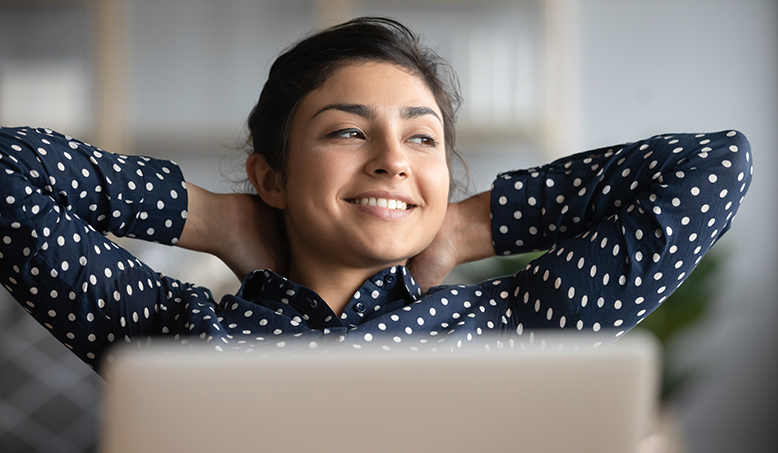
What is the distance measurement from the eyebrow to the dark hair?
0.06 meters

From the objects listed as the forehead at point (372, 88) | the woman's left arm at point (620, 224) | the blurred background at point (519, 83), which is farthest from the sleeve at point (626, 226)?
the blurred background at point (519, 83)

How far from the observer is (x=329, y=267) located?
3.66 feet

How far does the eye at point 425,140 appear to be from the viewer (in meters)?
1.09

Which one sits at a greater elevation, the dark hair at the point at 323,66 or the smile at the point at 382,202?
the dark hair at the point at 323,66

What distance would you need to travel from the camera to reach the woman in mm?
954

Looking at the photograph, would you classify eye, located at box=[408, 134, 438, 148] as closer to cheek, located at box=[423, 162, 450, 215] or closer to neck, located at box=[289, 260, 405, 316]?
cheek, located at box=[423, 162, 450, 215]

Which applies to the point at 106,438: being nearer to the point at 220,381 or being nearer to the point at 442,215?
the point at 220,381

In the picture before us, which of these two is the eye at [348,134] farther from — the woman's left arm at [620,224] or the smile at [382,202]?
the woman's left arm at [620,224]

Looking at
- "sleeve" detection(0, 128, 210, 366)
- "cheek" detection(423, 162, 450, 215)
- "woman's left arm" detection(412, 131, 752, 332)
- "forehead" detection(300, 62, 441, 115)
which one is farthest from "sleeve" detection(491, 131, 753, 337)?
"sleeve" detection(0, 128, 210, 366)

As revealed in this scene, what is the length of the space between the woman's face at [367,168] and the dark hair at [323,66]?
22 millimetres

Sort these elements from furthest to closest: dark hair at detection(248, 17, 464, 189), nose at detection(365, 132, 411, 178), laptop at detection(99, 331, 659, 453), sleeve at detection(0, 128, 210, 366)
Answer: dark hair at detection(248, 17, 464, 189), nose at detection(365, 132, 411, 178), sleeve at detection(0, 128, 210, 366), laptop at detection(99, 331, 659, 453)

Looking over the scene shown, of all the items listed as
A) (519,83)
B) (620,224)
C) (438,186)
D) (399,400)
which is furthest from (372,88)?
(519,83)

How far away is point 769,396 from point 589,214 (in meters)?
2.20

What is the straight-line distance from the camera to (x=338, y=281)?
1.11 metres
